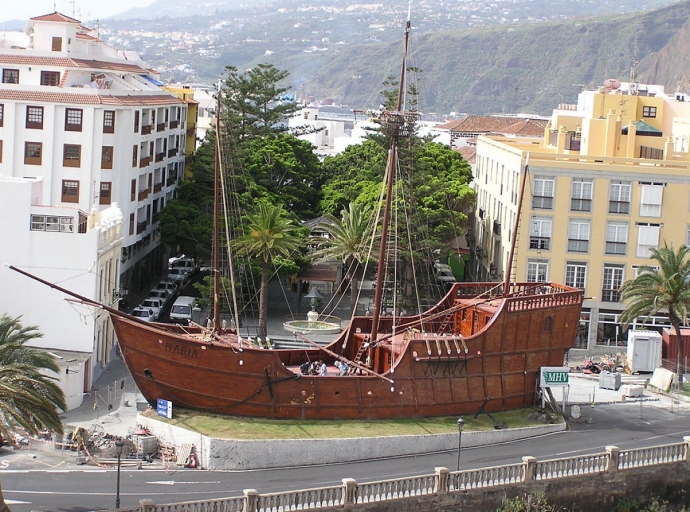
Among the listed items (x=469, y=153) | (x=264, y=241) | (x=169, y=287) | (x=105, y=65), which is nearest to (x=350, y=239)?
(x=264, y=241)

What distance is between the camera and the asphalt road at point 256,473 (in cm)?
2708

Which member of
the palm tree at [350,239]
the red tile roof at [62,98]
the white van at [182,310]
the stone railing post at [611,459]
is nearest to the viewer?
the stone railing post at [611,459]

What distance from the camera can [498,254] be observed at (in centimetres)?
5238

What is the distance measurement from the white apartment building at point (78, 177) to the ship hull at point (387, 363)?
527 centimetres

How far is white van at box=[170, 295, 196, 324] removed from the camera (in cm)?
4669

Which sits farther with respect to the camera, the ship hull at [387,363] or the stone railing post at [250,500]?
the ship hull at [387,363]

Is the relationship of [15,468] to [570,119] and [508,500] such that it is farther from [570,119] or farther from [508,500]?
[570,119]

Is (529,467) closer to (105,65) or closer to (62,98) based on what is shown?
(62,98)

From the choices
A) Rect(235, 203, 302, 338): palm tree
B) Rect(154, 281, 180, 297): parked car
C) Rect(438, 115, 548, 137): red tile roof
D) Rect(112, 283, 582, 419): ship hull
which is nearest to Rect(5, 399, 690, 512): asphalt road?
Rect(112, 283, 582, 419): ship hull

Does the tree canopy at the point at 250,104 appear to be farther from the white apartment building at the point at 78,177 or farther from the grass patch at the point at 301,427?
the grass patch at the point at 301,427

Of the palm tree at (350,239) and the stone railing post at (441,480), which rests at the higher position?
the palm tree at (350,239)

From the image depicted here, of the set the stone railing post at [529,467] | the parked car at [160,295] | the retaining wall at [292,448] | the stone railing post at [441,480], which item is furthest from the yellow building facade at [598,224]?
the stone railing post at [441,480]

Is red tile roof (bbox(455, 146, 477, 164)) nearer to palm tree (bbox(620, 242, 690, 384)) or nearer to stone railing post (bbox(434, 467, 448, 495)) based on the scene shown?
palm tree (bbox(620, 242, 690, 384))

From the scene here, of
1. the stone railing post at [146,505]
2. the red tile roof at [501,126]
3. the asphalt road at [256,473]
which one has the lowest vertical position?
the asphalt road at [256,473]
